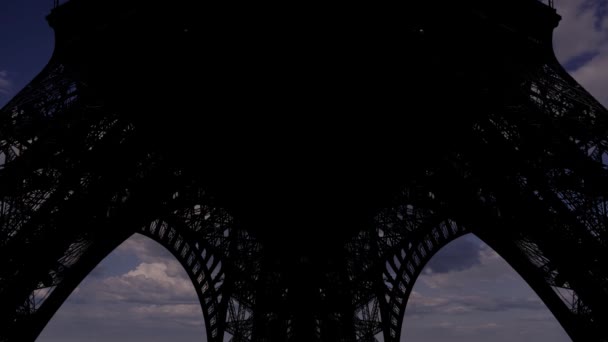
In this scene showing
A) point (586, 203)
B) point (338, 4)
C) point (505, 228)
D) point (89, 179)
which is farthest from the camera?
point (505, 228)

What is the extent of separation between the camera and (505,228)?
24.5 meters

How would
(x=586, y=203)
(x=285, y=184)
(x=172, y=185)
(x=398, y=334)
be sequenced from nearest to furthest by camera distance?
1. (x=285, y=184)
2. (x=586, y=203)
3. (x=172, y=185)
4. (x=398, y=334)

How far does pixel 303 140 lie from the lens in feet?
43.5

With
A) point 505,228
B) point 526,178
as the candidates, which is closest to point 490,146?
point 526,178

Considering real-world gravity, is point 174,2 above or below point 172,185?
above

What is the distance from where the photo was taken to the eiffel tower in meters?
13.5

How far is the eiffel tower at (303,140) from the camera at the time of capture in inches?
531

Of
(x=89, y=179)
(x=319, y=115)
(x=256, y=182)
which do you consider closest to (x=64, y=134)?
(x=89, y=179)

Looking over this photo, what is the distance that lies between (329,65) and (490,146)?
32.5 ft

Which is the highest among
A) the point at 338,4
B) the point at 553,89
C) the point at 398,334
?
the point at 553,89

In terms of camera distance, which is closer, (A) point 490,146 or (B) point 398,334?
(A) point 490,146

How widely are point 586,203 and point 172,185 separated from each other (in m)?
17.2

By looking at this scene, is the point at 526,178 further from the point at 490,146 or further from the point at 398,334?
the point at 398,334

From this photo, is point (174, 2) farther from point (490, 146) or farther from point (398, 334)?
point (398, 334)
